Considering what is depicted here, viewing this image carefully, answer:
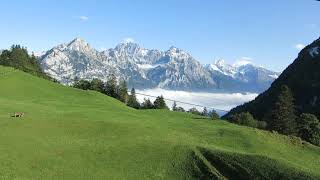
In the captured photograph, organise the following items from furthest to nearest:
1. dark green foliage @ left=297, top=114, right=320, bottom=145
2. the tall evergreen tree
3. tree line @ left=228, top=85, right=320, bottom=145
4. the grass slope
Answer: the tall evergreen tree → tree line @ left=228, top=85, right=320, bottom=145 → dark green foliage @ left=297, top=114, right=320, bottom=145 → the grass slope

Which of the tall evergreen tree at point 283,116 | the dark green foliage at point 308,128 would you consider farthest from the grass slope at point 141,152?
the tall evergreen tree at point 283,116

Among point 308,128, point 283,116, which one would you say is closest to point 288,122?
point 283,116

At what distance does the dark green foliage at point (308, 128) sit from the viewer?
129 metres

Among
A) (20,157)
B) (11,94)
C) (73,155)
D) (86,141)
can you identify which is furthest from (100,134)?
(11,94)

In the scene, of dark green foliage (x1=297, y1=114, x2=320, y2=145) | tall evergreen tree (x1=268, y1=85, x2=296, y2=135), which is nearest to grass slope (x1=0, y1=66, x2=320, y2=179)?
dark green foliage (x1=297, y1=114, x2=320, y2=145)

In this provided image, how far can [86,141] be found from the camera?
5138 centimetres

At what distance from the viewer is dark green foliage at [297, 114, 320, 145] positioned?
129 m

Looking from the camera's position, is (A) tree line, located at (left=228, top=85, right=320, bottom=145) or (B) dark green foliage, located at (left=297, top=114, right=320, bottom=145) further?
(A) tree line, located at (left=228, top=85, right=320, bottom=145)

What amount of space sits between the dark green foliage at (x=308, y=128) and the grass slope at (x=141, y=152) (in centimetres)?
7176

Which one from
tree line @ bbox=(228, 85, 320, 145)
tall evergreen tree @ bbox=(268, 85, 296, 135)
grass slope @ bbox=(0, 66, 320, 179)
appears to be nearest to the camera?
grass slope @ bbox=(0, 66, 320, 179)

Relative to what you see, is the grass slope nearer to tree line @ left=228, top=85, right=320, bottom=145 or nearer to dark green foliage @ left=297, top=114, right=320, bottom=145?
dark green foliage @ left=297, top=114, right=320, bottom=145

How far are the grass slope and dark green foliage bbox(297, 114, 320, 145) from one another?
71.8 m

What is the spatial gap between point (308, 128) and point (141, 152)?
9432cm

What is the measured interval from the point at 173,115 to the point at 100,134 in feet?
97.3
